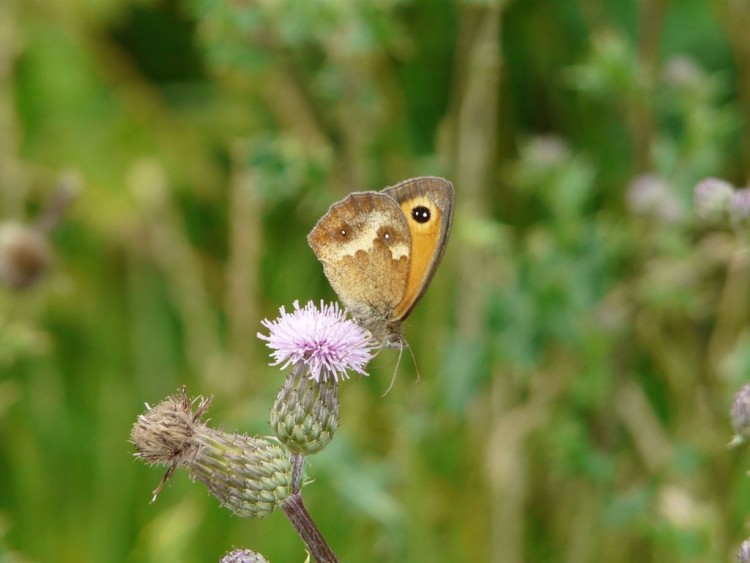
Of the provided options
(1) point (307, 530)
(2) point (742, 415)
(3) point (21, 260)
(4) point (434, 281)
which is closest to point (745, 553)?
(2) point (742, 415)

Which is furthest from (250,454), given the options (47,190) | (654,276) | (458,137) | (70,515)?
(47,190)

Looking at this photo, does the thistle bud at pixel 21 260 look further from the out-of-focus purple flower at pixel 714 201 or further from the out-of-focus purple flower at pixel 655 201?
the out-of-focus purple flower at pixel 714 201

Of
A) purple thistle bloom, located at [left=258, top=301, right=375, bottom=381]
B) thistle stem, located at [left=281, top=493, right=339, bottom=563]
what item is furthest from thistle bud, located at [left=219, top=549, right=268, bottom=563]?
purple thistle bloom, located at [left=258, top=301, right=375, bottom=381]

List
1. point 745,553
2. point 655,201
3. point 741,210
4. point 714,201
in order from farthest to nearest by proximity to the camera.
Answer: point 655,201 → point 714,201 → point 741,210 → point 745,553

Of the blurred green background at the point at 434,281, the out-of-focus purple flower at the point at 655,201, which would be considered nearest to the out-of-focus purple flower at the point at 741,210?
the blurred green background at the point at 434,281

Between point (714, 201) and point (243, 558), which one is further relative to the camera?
point (714, 201)

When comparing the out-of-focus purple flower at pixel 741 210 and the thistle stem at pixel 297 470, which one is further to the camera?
the out-of-focus purple flower at pixel 741 210

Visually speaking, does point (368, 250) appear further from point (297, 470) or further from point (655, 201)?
point (655, 201)
